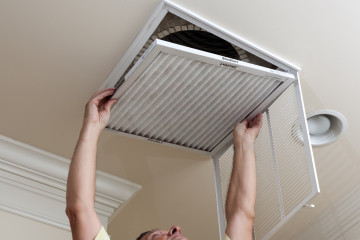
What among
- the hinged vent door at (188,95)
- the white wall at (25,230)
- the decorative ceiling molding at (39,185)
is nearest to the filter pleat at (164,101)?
the hinged vent door at (188,95)

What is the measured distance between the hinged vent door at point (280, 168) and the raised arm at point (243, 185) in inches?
2.3

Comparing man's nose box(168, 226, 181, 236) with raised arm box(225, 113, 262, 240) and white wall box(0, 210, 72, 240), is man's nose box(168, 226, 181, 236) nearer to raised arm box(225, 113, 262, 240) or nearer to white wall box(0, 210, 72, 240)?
raised arm box(225, 113, 262, 240)

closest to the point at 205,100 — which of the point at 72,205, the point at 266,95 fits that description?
the point at 266,95

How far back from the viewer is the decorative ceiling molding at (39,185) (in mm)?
1949

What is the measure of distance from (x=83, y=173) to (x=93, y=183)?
0.13 ft

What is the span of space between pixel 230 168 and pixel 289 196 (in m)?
0.23

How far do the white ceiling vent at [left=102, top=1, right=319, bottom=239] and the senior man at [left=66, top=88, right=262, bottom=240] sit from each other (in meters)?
0.05

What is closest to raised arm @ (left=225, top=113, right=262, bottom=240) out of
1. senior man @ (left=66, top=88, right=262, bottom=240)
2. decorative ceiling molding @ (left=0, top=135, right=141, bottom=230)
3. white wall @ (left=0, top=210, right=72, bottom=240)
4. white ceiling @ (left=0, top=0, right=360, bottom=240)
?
senior man @ (left=66, top=88, right=262, bottom=240)

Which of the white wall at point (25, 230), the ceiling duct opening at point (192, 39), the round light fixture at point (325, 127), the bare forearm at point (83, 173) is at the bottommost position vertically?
the bare forearm at point (83, 173)

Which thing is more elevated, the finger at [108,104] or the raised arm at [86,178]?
the finger at [108,104]

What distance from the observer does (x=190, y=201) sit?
2113mm

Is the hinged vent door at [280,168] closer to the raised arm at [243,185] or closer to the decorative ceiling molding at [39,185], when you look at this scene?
the raised arm at [243,185]

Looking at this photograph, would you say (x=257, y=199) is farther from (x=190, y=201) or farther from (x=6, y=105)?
(x=6, y=105)

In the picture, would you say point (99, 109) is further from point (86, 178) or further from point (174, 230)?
point (174, 230)
